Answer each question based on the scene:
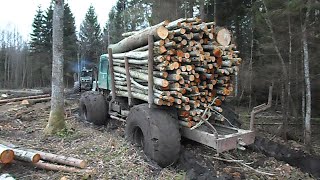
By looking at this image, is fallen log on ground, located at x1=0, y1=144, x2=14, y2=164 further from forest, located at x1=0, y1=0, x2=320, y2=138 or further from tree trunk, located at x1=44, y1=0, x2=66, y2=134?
forest, located at x1=0, y1=0, x2=320, y2=138

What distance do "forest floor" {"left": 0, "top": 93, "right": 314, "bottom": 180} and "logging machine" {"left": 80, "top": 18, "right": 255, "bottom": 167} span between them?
0.35 metres

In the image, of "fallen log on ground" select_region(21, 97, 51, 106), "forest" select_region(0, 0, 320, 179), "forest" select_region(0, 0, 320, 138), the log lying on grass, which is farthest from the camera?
"fallen log on ground" select_region(21, 97, 51, 106)

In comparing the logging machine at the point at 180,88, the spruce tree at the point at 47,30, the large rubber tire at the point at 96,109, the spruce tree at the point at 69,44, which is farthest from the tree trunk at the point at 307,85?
the spruce tree at the point at 47,30

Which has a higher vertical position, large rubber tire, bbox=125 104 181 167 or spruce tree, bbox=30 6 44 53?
spruce tree, bbox=30 6 44 53

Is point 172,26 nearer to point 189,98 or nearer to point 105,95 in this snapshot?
point 189,98

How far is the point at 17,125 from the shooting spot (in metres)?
9.88

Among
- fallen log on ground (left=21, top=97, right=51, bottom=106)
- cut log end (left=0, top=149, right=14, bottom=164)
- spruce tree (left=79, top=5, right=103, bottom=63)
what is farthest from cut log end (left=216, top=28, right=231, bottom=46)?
spruce tree (left=79, top=5, right=103, bottom=63)

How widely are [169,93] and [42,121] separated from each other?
6.12 metres

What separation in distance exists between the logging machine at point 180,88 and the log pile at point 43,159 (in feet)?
4.88

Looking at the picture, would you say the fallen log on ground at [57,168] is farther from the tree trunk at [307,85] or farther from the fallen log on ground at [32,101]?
the fallen log on ground at [32,101]

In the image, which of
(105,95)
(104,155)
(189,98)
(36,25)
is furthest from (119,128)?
(36,25)

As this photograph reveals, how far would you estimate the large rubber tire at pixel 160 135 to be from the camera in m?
5.93

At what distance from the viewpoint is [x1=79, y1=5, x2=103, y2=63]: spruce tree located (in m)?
40.6

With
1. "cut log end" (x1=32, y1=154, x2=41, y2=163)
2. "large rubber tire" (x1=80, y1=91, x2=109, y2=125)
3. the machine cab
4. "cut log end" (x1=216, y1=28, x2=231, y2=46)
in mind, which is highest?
"cut log end" (x1=216, y1=28, x2=231, y2=46)
